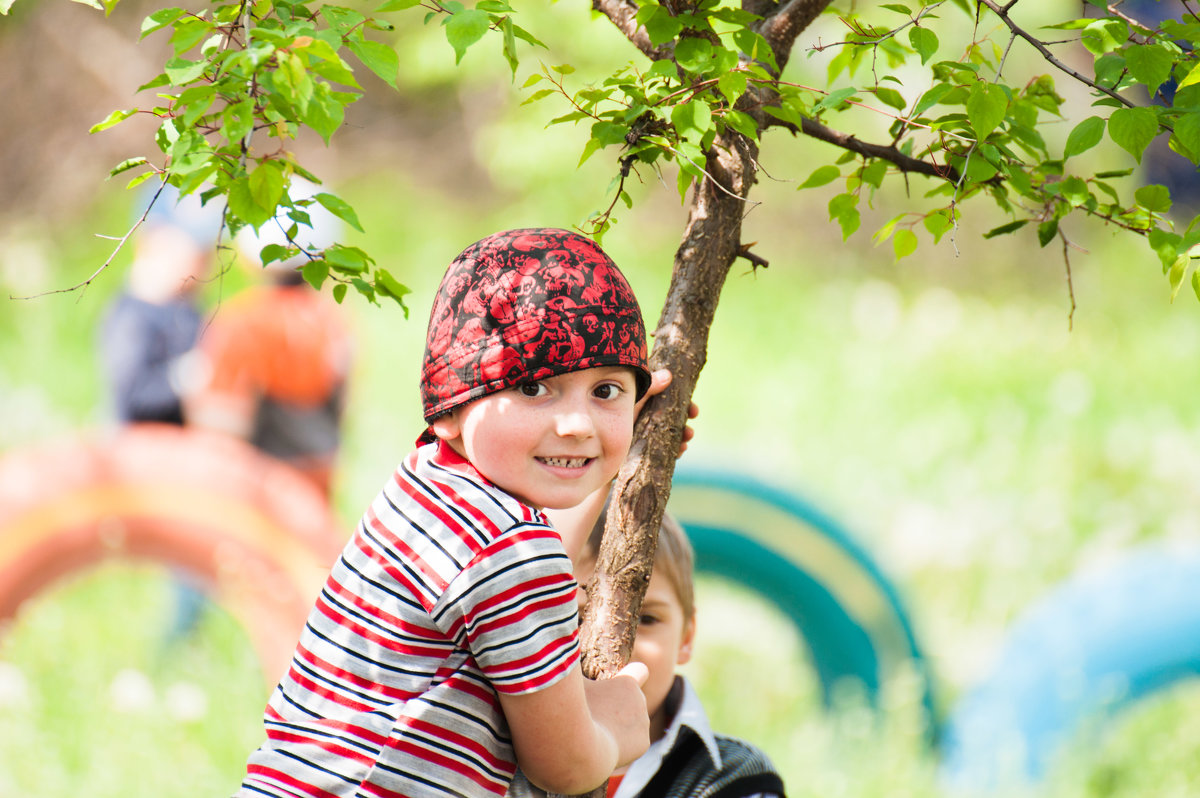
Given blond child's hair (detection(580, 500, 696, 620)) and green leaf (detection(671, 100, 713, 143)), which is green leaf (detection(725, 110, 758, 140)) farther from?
blond child's hair (detection(580, 500, 696, 620))

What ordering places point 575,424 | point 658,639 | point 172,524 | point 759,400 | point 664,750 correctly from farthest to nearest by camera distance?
1. point 759,400
2. point 172,524
3. point 658,639
4. point 664,750
5. point 575,424

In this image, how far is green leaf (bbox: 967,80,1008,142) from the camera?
140 centimetres

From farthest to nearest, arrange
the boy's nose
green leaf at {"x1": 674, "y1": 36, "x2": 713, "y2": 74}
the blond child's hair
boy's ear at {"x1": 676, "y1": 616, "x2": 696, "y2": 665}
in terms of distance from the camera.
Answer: boy's ear at {"x1": 676, "y1": 616, "x2": 696, "y2": 665}
the blond child's hair
green leaf at {"x1": 674, "y1": 36, "x2": 713, "y2": 74}
the boy's nose

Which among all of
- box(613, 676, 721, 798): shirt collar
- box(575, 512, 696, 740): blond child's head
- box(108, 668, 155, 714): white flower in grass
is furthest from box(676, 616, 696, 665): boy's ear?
box(108, 668, 155, 714): white flower in grass

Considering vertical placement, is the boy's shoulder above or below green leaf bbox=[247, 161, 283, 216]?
below

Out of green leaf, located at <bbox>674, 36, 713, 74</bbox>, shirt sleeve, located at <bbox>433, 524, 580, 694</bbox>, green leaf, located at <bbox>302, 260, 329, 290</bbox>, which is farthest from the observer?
green leaf, located at <bbox>302, 260, 329, 290</bbox>

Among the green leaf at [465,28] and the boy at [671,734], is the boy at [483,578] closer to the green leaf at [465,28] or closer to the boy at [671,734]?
the green leaf at [465,28]

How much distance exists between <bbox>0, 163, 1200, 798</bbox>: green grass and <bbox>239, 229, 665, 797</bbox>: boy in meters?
0.48

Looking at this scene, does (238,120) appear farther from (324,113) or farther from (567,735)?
(567,735)

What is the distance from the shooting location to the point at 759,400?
24.0ft

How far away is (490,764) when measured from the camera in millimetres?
1315

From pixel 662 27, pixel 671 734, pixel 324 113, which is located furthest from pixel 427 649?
pixel 662 27

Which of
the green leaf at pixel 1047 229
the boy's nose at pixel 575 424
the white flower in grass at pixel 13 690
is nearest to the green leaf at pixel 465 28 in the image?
the boy's nose at pixel 575 424

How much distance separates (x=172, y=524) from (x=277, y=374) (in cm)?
83
